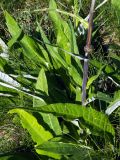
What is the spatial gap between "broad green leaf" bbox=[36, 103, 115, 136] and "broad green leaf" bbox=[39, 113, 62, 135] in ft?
0.42

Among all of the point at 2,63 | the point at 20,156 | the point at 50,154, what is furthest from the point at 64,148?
the point at 2,63

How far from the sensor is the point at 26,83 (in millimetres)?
2025

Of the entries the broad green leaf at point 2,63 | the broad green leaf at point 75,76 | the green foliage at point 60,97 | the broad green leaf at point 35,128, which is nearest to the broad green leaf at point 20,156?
the green foliage at point 60,97

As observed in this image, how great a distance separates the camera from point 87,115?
1744mm

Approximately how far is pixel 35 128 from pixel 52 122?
90 millimetres

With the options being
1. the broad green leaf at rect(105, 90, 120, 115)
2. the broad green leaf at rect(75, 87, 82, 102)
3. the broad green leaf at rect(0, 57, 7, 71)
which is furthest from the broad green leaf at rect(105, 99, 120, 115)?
the broad green leaf at rect(0, 57, 7, 71)

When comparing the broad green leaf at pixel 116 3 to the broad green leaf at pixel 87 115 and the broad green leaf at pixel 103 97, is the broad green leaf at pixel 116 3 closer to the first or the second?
the broad green leaf at pixel 103 97

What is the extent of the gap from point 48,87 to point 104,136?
15.8 inches

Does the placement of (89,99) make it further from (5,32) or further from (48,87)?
(5,32)

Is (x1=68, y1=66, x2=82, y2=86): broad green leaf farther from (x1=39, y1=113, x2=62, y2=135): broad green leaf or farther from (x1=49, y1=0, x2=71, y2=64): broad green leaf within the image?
(x1=39, y1=113, x2=62, y2=135): broad green leaf

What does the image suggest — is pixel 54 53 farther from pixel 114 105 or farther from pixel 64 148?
pixel 64 148

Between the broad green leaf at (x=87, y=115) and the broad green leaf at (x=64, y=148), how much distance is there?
0.31 ft

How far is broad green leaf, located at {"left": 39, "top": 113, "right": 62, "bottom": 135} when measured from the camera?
72.1 inches

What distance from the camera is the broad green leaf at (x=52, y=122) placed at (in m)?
1.83
